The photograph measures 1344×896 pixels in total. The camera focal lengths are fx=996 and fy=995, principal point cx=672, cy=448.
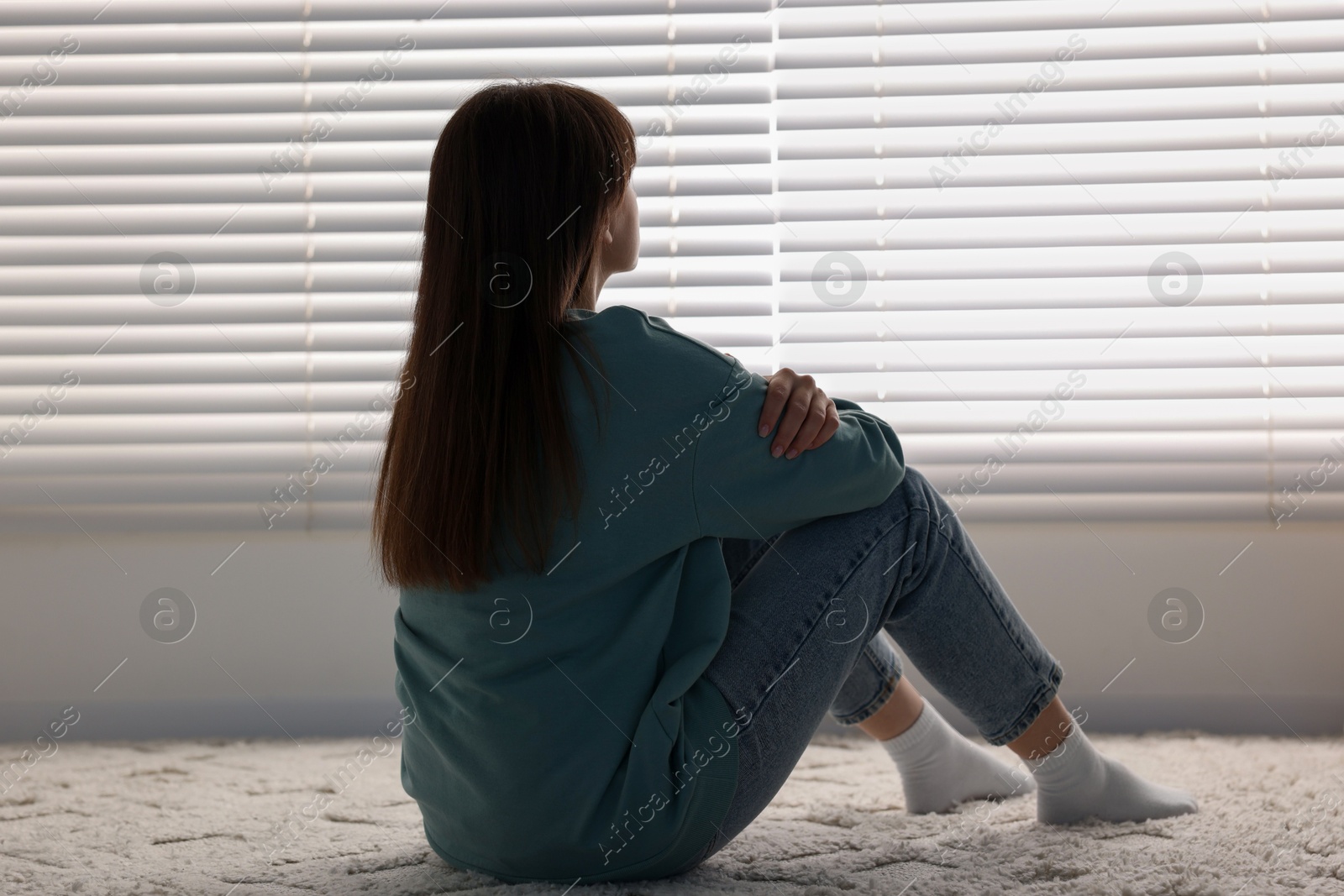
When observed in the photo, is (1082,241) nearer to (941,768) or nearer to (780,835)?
(941,768)

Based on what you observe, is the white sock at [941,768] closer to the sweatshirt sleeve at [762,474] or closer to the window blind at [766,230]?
the sweatshirt sleeve at [762,474]

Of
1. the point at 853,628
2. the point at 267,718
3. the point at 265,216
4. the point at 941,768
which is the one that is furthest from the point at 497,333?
the point at 267,718

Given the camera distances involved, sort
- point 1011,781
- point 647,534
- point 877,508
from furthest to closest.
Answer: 1. point 1011,781
2. point 877,508
3. point 647,534

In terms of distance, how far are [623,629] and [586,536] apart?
0.32 ft

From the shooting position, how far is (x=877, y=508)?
0.99 metres

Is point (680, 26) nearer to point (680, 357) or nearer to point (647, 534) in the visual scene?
point (680, 357)

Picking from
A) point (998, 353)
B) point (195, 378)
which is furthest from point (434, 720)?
point (998, 353)

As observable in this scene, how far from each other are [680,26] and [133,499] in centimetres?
119

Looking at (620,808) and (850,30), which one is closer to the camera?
(620,808)

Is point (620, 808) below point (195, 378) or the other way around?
below

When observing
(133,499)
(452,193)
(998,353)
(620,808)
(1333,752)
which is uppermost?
(452,193)

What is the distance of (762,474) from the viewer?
2.95ft

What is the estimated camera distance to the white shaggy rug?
0.98 m

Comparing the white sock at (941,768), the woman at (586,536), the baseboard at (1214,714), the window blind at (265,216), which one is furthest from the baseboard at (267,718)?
the woman at (586,536)
